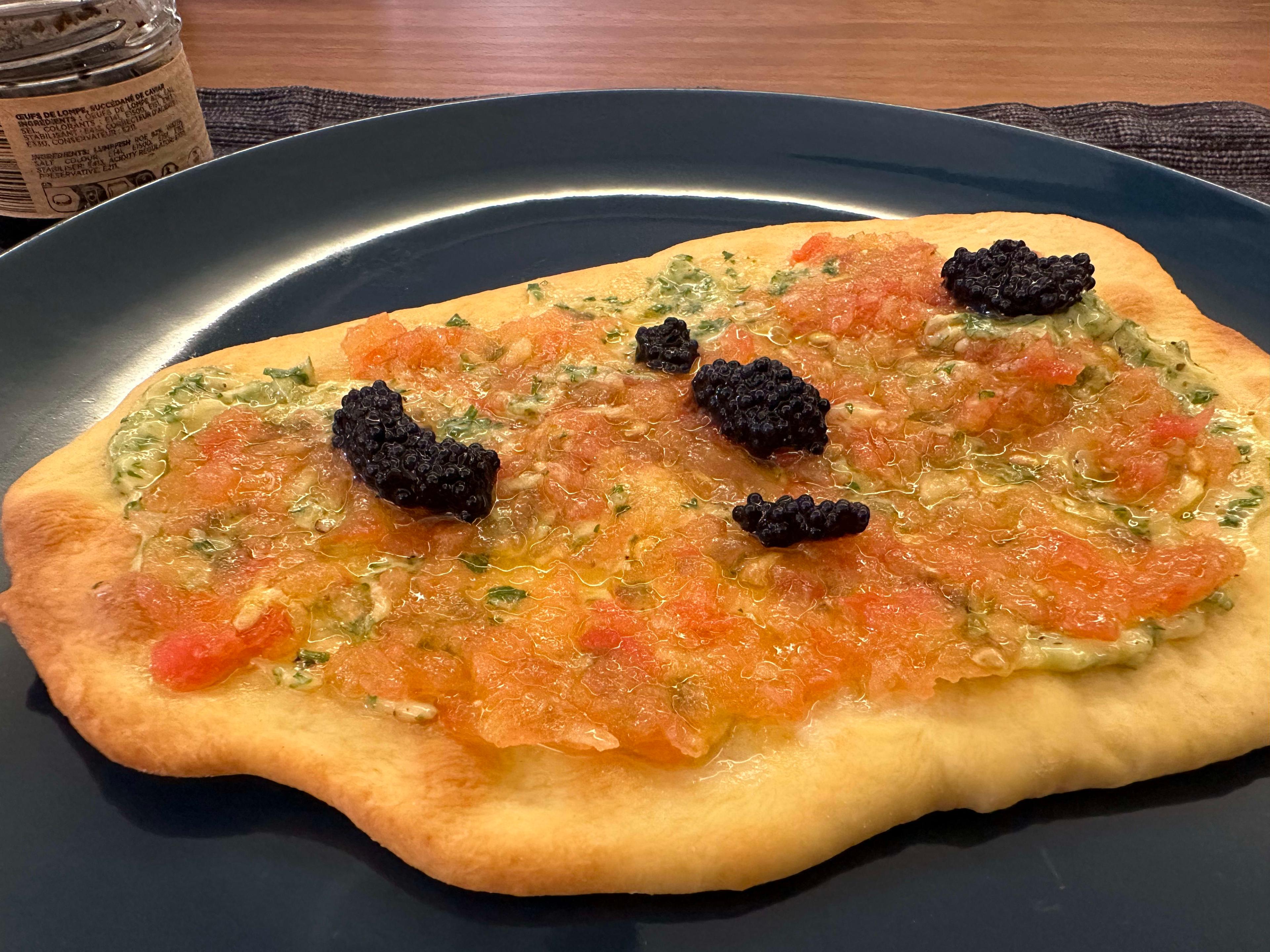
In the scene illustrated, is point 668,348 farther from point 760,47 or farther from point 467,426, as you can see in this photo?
point 760,47

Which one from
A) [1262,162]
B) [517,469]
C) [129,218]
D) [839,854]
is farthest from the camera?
[1262,162]

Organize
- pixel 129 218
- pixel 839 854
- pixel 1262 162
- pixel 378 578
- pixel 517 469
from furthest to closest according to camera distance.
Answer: pixel 1262 162 → pixel 129 218 → pixel 517 469 → pixel 378 578 → pixel 839 854

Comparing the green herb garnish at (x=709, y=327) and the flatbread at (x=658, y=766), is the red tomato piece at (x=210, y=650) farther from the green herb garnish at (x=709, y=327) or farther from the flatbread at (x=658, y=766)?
the green herb garnish at (x=709, y=327)

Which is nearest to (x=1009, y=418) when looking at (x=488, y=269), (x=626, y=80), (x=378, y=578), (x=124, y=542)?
(x=378, y=578)

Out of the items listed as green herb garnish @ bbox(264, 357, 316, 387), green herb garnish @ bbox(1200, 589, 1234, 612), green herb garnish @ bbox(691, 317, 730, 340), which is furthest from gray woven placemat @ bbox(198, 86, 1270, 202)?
green herb garnish @ bbox(1200, 589, 1234, 612)

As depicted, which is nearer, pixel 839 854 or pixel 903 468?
pixel 839 854

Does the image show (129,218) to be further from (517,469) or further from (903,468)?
(903,468)

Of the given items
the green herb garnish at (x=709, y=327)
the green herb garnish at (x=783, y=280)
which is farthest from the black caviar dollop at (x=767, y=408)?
the green herb garnish at (x=783, y=280)

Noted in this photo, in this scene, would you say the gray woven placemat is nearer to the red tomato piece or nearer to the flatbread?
the flatbread
